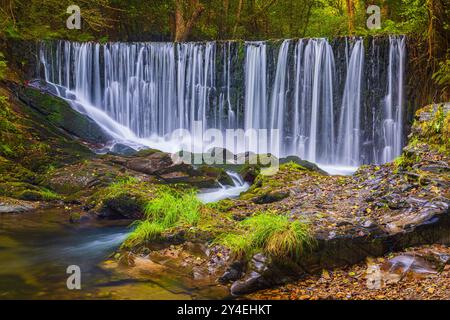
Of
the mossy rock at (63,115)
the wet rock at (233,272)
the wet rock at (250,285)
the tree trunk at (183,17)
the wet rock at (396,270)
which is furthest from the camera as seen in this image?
the tree trunk at (183,17)

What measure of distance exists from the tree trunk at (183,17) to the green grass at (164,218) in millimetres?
13928

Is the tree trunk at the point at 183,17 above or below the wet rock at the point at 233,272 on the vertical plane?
above

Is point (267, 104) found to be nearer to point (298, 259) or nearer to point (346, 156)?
point (346, 156)

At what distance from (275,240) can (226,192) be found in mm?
5628

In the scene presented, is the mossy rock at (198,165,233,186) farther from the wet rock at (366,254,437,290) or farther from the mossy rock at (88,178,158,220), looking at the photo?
the wet rock at (366,254,437,290)

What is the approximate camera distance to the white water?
1083cm

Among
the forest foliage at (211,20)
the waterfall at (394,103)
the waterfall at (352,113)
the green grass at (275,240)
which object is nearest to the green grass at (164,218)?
the green grass at (275,240)

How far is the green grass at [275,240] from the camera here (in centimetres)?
569

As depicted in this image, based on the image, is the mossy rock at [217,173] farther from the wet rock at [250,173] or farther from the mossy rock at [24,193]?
the mossy rock at [24,193]

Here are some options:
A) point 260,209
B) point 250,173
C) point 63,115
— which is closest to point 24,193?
point 63,115

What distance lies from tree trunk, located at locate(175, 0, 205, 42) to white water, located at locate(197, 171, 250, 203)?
1045cm

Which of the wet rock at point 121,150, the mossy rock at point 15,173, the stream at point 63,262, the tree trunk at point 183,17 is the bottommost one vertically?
the stream at point 63,262

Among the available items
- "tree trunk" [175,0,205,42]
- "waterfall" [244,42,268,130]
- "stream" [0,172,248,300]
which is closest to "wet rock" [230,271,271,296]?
"stream" [0,172,248,300]

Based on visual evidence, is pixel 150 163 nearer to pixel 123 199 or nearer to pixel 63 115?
pixel 123 199
